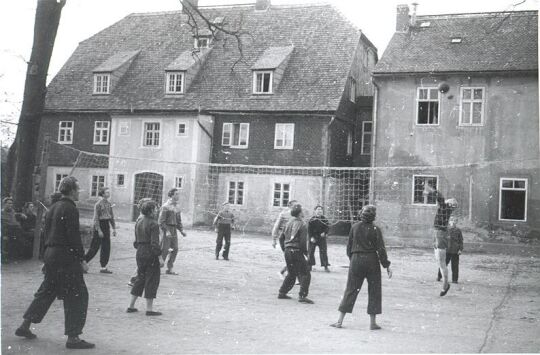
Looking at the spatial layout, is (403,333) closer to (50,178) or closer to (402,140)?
(402,140)

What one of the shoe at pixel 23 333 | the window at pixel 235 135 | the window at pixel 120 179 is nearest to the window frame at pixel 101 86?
the window at pixel 120 179

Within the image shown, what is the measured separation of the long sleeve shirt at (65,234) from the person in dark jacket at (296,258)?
14.7ft

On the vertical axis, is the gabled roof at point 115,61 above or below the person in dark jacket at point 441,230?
above

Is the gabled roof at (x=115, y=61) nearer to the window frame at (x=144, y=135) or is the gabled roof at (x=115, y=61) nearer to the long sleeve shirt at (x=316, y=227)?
the window frame at (x=144, y=135)

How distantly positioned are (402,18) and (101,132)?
1835 centimetres

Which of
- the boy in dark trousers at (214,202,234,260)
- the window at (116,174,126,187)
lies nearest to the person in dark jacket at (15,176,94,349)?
the boy in dark trousers at (214,202,234,260)

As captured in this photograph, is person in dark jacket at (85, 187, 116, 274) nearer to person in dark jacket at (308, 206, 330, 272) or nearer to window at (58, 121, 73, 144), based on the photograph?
person in dark jacket at (308, 206, 330, 272)

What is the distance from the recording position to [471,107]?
23.8 metres

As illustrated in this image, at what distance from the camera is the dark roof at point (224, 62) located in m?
29.3

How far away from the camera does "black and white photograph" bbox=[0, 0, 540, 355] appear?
7.70 metres

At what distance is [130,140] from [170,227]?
20.8 meters

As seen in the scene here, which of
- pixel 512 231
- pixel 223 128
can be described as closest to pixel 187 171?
pixel 223 128

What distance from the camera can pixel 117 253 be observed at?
1620cm

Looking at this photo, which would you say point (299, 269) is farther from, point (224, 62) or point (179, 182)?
point (224, 62)
